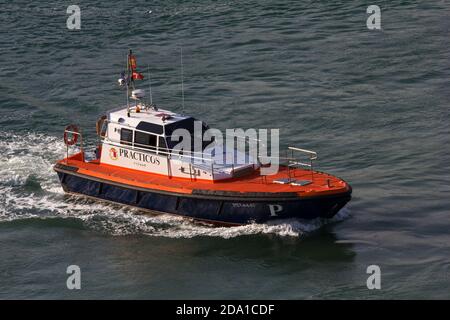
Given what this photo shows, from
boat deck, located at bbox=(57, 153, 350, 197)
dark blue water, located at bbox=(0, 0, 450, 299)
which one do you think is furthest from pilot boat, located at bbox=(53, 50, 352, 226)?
dark blue water, located at bbox=(0, 0, 450, 299)

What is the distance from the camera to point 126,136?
26109 millimetres

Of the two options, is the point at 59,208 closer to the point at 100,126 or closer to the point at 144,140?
the point at 100,126

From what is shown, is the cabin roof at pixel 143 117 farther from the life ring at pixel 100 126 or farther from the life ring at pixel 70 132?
the life ring at pixel 70 132

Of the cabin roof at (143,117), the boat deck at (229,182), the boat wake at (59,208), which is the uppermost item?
the cabin roof at (143,117)

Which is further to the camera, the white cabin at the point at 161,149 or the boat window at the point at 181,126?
the boat window at the point at 181,126

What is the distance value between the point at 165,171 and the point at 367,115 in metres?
9.21

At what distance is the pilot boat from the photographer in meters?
23.5

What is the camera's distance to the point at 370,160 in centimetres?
2823

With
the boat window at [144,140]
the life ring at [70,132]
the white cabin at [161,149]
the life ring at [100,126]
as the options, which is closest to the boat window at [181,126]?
the white cabin at [161,149]

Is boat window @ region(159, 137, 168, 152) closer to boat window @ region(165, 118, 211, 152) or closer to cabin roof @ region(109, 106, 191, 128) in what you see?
boat window @ region(165, 118, 211, 152)

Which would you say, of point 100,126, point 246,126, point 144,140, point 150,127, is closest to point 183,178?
point 144,140

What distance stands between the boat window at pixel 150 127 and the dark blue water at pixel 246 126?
2507 millimetres

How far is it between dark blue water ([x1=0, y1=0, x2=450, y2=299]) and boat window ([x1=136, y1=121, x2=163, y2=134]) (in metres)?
2.51

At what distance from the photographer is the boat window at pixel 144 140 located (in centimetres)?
2558
